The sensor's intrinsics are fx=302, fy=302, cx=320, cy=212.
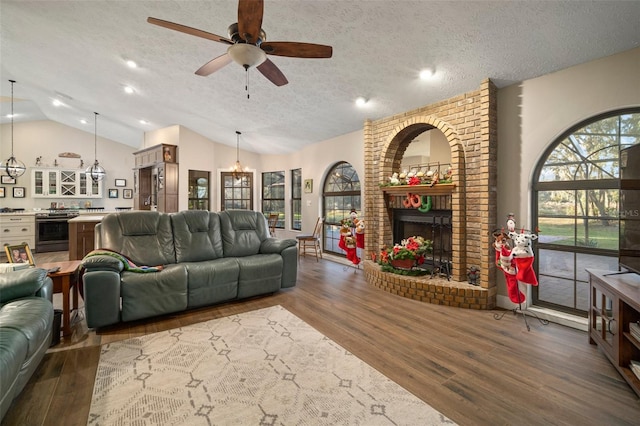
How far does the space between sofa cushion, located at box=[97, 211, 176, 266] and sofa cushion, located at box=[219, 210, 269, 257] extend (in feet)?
2.32

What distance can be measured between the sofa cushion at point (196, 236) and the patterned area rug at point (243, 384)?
120 centimetres

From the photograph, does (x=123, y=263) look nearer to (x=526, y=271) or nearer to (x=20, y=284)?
(x=20, y=284)

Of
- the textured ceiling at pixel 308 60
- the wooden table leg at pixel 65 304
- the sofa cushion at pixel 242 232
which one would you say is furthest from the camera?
the sofa cushion at pixel 242 232

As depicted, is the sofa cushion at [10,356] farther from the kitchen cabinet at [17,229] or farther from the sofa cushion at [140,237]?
the kitchen cabinet at [17,229]

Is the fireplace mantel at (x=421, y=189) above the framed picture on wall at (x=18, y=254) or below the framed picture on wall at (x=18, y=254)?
above

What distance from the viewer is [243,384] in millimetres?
2088

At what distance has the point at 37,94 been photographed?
6582 mm

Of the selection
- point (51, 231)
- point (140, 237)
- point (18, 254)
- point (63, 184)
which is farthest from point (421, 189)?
point (63, 184)

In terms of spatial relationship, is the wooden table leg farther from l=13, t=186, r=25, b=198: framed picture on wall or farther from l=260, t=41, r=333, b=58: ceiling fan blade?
l=13, t=186, r=25, b=198: framed picture on wall

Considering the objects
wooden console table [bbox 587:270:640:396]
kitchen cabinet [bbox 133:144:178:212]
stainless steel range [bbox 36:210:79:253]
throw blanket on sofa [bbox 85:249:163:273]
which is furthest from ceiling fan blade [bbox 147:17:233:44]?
stainless steel range [bbox 36:210:79:253]

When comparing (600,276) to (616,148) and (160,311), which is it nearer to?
(616,148)

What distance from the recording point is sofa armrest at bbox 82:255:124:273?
9.59 feet

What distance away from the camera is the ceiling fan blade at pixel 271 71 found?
272cm

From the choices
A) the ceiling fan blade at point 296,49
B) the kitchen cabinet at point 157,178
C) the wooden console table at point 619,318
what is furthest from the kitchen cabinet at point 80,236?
the wooden console table at point 619,318
